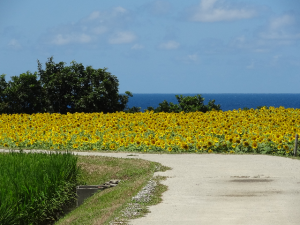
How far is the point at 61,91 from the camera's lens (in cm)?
3100

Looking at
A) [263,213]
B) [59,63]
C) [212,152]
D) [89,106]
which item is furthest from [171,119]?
[263,213]

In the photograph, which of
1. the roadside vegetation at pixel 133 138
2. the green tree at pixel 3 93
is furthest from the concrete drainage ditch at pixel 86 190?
the green tree at pixel 3 93

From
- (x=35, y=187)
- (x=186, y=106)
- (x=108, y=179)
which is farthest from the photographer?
(x=186, y=106)

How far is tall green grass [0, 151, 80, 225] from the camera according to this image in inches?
370

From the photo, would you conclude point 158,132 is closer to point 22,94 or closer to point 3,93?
point 22,94

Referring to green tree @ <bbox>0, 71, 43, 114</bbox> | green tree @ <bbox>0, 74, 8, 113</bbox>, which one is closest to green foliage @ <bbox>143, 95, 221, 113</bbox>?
green tree @ <bbox>0, 71, 43, 114</bbox>

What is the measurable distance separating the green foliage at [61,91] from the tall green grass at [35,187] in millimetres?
16223

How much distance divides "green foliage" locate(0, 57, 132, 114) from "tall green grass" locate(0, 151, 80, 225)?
1622 cm

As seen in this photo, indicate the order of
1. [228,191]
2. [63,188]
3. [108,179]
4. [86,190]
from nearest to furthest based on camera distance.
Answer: [228,191] → [63,188] → [86,190] → [108,179]

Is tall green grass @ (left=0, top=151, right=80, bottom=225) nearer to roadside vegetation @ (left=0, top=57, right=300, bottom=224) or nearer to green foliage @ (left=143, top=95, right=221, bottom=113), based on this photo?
roadside vegetation @ (left=0, top=57, right=300, bottom=224)

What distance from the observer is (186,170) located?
13.2 meters

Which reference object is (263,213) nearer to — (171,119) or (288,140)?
(288,140)

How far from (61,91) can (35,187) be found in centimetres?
2104

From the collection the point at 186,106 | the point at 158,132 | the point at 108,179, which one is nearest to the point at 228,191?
the point at 108,179
